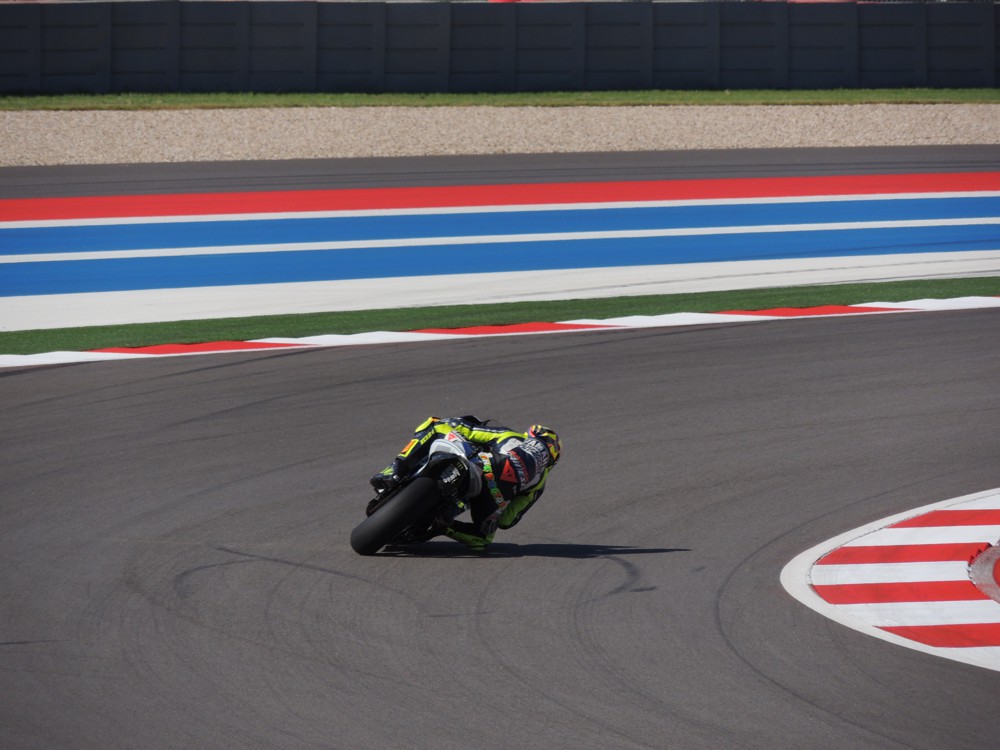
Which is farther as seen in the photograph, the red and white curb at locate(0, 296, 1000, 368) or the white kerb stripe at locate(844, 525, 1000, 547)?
the red and white curb at locate(0, 296, 1000, 368)

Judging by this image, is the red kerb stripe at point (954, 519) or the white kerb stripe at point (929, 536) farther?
the red kerb stripe at point (954, 519)

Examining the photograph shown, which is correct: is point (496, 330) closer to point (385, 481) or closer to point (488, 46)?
point (385, 481)

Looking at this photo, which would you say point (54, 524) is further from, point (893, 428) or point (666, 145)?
point (666, 145)

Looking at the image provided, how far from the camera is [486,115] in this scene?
26.3 m

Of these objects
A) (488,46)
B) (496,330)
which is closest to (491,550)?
(496,330)

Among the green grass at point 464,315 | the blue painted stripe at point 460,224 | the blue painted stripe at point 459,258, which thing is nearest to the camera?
the green grass at point 464,315

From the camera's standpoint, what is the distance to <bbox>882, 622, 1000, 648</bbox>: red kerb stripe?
5.79 meters

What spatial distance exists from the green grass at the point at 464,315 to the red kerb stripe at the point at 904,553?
21.7ft

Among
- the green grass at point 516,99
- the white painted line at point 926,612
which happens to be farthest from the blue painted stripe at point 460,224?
the white painted line at point 926,612

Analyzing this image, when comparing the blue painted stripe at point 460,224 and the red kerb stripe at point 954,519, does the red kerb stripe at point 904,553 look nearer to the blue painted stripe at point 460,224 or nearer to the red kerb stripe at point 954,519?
the red kerb stripe at point 954,519

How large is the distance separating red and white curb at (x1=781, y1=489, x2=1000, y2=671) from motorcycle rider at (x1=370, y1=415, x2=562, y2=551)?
135 cm

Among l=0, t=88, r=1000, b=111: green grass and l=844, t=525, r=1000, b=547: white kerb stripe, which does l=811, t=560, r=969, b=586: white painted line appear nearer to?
l=844, t=525, r=1000, b=547: white kerb stripe

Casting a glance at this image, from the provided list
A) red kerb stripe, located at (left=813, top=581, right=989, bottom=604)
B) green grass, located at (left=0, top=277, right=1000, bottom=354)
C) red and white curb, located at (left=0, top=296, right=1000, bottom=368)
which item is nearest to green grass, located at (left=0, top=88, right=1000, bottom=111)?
green grass, located at (left=0, top=277, right=1000, bottom=354)

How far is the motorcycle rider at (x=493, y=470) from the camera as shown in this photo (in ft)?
22.9
